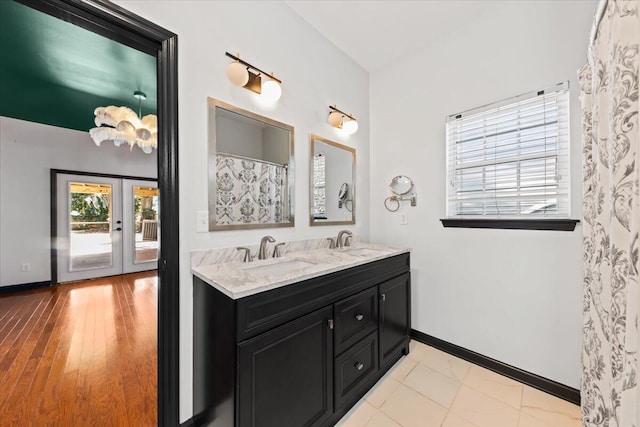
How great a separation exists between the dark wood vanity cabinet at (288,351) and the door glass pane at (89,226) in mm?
4481

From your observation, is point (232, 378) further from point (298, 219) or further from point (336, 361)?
point (298, 219)

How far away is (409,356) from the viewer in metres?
2.04

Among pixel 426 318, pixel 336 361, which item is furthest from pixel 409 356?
pixel 336 361

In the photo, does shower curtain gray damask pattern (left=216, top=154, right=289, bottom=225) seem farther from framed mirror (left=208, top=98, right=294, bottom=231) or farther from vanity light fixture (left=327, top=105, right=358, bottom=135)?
vanity light fixture (left=327, top=105, right=358, bottom=135)

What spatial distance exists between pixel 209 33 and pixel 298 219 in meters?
1.32

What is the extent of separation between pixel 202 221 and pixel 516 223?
2.11m

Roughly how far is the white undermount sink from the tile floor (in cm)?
93

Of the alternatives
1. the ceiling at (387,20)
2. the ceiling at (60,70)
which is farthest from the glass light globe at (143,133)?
the ceiling at (387,20)

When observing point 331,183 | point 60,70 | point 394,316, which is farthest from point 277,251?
point 60,70

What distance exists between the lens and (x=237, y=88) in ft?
5.17

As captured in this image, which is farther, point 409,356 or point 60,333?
point 60,333

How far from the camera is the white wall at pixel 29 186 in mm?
3553

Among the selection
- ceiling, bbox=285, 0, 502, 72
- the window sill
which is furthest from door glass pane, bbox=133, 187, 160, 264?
the window sill

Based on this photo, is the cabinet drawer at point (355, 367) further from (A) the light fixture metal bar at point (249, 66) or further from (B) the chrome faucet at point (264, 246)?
(A) the light fixture metal bar at point (249, 66)
